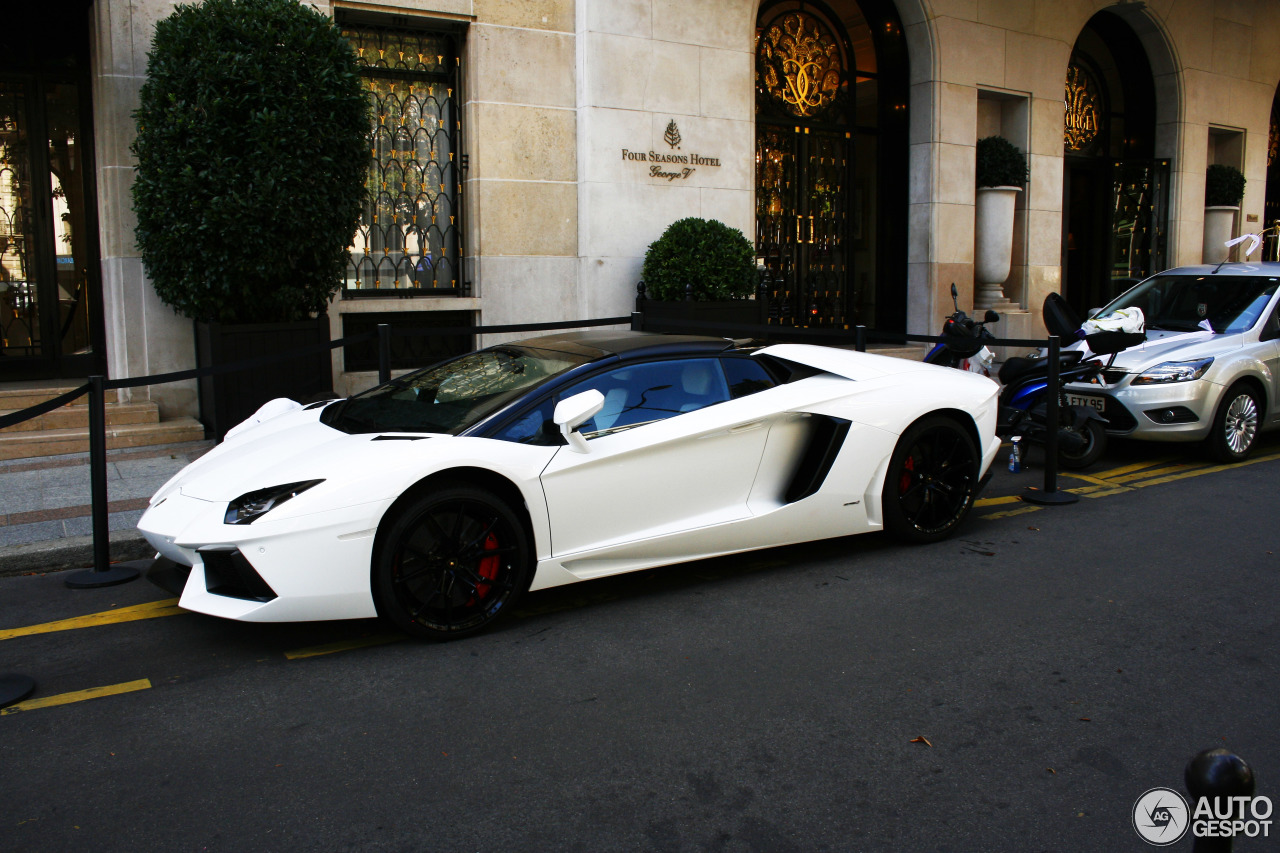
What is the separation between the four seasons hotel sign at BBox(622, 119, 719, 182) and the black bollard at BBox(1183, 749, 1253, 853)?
10824 millimetres

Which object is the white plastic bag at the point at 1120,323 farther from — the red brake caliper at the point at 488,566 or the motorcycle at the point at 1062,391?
the red brake caliper at the point at 488,566

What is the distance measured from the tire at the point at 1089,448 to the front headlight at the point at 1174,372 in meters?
0.56

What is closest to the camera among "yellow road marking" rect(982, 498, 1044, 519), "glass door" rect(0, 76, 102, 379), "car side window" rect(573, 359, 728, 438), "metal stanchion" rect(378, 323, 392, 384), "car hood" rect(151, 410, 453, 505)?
"car hood" rect(151, 410, 453, 505)

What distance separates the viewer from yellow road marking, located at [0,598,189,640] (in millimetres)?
4832

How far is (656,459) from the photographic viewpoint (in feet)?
16.4

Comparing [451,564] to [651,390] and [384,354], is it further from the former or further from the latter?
[384,354]

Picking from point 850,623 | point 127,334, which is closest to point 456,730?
point 850,623

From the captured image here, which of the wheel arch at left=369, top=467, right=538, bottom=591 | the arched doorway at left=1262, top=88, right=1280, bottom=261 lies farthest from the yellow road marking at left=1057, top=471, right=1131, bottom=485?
the arched doorway at left=1262, top=88, right=1280, bottom=261

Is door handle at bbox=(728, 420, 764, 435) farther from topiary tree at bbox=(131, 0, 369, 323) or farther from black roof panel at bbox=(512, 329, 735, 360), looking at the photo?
topiary tree at bbox=(131, 0, 369, 323)

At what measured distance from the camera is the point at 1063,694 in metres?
3.99

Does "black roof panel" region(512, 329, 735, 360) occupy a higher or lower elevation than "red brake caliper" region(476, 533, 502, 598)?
higher

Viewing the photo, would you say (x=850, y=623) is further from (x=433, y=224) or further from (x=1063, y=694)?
(x=433, y=224)

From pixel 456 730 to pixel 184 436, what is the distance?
21.7 feet

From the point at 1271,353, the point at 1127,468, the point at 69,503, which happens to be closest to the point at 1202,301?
the point at 1271,353
